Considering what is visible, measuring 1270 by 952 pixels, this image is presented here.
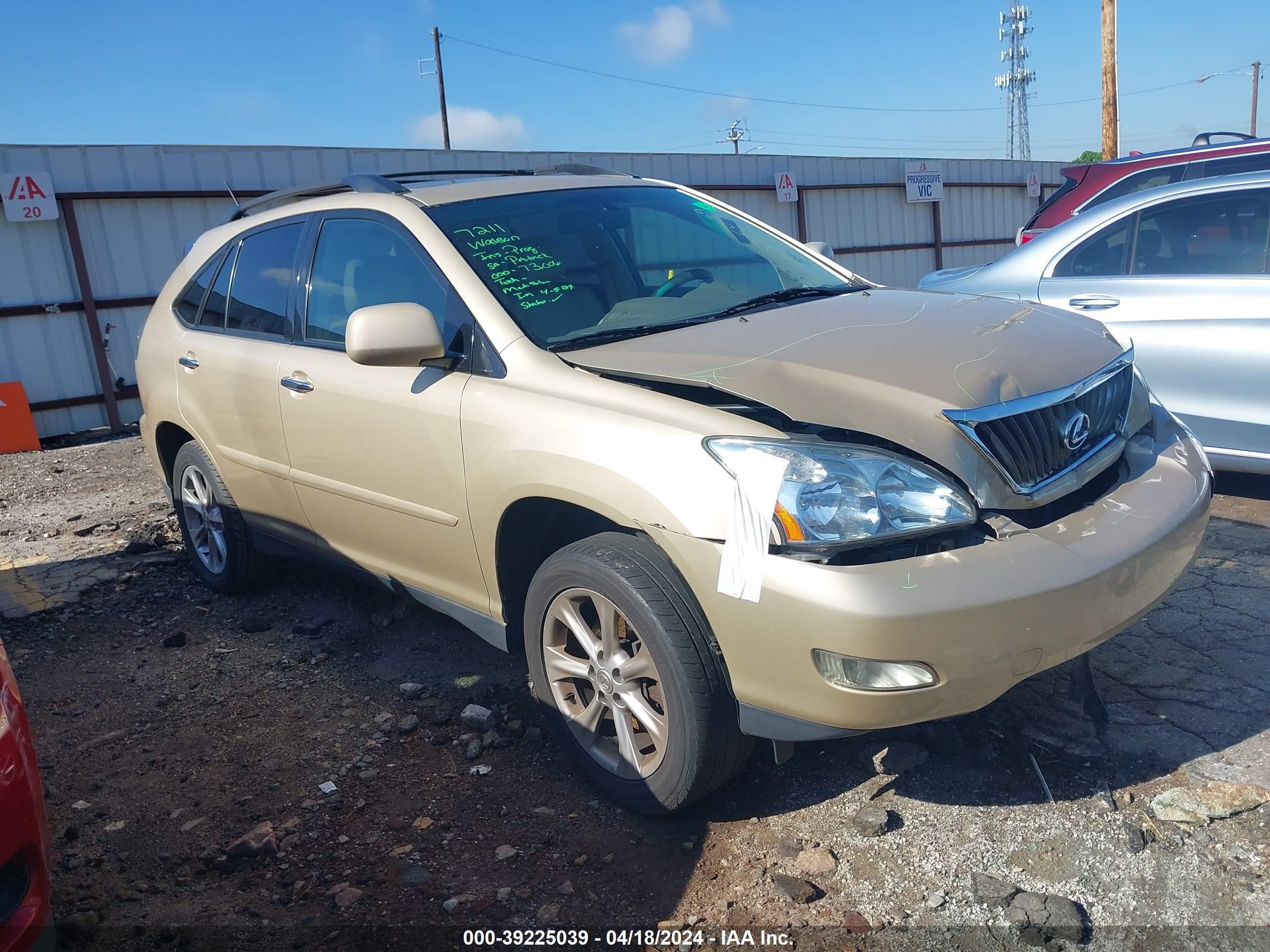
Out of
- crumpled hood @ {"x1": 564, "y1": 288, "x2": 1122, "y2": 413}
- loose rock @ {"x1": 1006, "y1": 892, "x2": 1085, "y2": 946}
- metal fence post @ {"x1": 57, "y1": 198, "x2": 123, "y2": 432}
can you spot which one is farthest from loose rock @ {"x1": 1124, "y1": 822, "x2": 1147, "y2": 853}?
metal fence post @ {"x1": 57, "y1": 198, "x2": 123, "y2": 432}

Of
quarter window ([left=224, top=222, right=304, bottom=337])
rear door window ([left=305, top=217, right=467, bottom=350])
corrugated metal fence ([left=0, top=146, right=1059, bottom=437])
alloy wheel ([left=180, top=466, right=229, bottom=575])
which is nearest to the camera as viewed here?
rear door window ([left=305, top=217, right=467, bottom=350])

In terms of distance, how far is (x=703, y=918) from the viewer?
2414 millimetres

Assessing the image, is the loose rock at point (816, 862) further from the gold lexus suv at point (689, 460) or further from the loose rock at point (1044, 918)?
the loose rock at point (1044, 918)

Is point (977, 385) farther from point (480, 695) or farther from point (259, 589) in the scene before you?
point (259, 589)

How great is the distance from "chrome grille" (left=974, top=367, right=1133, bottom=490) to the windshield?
1.11 m

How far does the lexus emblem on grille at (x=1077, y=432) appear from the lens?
2.66 meters

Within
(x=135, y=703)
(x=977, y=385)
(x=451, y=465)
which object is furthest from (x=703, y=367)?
(x=135, y=703)

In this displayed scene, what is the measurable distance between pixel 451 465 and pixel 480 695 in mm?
996

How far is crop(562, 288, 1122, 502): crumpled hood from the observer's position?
2426 millimetres

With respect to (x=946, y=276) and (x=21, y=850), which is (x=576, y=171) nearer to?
(x=946, y=276)

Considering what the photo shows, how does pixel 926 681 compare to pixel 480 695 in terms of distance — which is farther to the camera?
pixel 480 695

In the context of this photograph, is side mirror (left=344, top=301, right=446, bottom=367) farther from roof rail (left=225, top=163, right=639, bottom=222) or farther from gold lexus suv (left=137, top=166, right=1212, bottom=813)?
roof rail (left=225, top=163, right=639, bottom=222)

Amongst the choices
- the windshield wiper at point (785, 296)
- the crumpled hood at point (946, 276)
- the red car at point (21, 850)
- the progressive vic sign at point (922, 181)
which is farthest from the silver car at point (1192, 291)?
the progressive vic sign at point (922, 181)

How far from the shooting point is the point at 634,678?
8.97 ft
